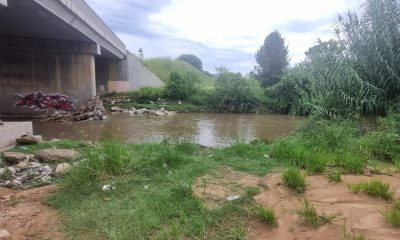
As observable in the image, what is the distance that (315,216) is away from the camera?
2932 mm

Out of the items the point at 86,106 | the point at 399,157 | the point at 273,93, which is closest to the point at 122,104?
the point at 86,106

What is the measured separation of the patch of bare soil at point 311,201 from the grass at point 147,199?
176mm

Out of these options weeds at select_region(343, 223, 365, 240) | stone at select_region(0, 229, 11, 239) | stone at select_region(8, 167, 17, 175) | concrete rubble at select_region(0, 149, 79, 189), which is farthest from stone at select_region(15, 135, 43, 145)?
weeds at select_region(343, 223, 365, 240)

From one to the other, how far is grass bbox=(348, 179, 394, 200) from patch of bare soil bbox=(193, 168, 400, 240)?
2.2 inches

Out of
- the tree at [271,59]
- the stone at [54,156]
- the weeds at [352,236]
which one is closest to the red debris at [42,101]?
the stone at [54,156]

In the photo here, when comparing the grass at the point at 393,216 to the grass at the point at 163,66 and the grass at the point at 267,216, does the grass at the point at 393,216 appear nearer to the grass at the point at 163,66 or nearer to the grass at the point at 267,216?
the grass at the point at 267,216

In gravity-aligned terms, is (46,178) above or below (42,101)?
below

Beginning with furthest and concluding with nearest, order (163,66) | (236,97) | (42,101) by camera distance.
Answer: (163,66)
(236,97)
(42,101)

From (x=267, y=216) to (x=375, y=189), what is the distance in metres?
1.15

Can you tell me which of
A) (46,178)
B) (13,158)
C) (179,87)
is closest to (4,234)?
(46,178)

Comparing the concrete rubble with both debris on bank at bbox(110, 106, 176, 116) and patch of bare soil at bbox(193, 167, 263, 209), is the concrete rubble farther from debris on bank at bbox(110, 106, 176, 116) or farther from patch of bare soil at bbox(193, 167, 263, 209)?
debris on bank at bbox(110, 106, 176, 116)

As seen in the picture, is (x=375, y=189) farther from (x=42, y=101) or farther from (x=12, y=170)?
(x=42, y=101)

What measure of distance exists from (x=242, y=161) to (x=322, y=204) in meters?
1.82

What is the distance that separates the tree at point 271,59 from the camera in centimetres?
3006
